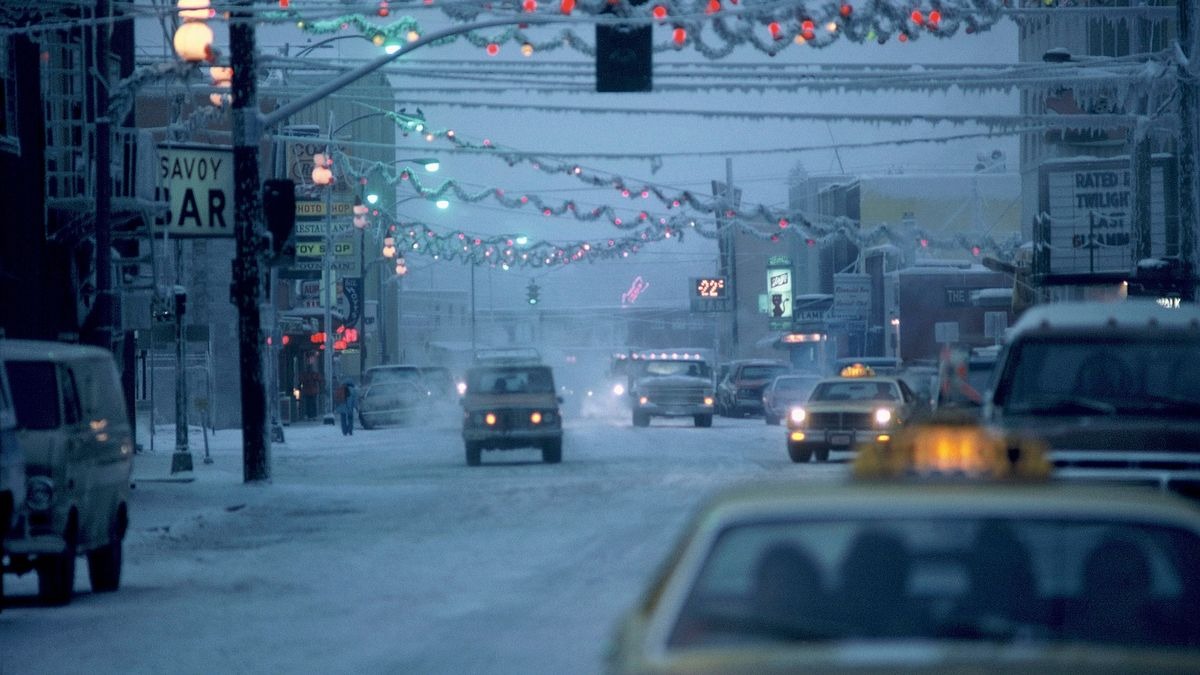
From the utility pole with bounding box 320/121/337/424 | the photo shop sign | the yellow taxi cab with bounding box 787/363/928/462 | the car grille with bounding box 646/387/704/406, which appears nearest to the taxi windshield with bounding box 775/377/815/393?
the car grille with bounding box 646/387/704/406

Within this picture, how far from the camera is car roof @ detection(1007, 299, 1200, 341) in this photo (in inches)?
500

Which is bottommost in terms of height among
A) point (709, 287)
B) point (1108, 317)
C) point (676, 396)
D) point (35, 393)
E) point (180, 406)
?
point (676, 396)

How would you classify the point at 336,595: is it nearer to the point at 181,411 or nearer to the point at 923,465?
the point at 923,465

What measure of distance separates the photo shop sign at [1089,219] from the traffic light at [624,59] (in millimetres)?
21414

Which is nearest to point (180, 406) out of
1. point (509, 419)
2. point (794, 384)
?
point (509, 419)

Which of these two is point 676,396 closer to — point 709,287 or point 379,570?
point 379,570

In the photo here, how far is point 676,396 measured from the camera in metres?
51.0

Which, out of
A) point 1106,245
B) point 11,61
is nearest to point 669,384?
point 1106,245

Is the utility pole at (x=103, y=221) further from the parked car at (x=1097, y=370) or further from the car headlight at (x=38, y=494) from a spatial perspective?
the parked car at (x=1097, y=370)

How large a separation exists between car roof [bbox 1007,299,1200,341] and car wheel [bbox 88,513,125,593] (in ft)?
25.8

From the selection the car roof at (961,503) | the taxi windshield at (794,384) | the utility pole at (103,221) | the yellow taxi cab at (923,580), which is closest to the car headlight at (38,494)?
the yellow taxi cab at (923,580)

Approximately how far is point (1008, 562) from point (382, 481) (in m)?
25.4

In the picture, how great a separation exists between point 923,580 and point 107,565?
11.6 metres

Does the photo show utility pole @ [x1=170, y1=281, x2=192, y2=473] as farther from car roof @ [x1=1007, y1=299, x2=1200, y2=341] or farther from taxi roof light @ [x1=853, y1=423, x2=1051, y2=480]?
taxi roof light @ [x1=853, y1=423, x2=1051, y2=480]
